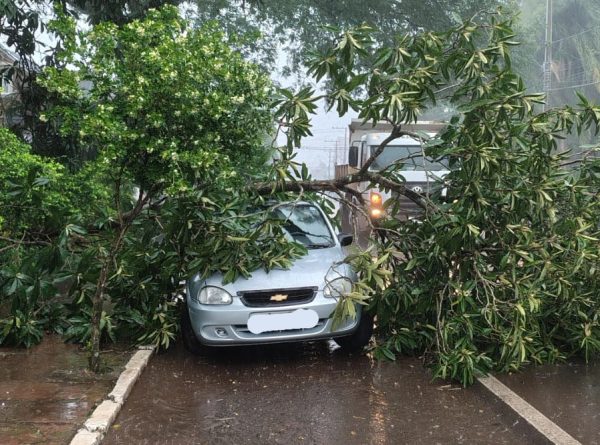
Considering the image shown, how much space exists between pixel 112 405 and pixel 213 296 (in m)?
1.56

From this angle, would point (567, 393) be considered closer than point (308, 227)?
Yes

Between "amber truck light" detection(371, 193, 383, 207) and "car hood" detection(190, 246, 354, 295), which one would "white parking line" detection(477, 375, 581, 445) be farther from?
"amber truck light" detection(371, 193, 383, 207)

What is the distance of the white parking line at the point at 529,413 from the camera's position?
455 centimetres

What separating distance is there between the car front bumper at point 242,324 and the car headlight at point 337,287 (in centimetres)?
6

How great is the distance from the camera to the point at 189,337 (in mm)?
6930

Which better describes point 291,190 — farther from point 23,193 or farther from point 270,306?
point 23,193

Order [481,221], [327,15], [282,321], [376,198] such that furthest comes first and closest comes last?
[327,15]
[376,198]
[282,321]
[481,221]

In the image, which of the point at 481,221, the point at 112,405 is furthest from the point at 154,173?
the point at 481,221

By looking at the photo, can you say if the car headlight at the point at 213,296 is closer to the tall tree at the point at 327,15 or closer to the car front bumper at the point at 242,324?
the car front bumper at the point at 242,324

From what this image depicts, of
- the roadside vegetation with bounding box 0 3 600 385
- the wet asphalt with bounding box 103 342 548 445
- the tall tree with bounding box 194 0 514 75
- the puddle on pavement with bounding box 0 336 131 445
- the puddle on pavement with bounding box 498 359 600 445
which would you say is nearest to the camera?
the puddle on pavement with bounding box 0 336 131 445

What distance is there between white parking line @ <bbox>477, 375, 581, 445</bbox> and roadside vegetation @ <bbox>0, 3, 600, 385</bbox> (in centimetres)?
22

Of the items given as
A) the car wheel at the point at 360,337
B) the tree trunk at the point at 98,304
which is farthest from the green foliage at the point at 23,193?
the car wheel at the point at 360,337

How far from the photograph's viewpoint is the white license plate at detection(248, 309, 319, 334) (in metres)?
6.25

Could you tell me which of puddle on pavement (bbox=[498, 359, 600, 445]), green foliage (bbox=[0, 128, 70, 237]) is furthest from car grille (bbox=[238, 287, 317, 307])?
puddle on pavement (bbox=[498, 359, 600, 445])
